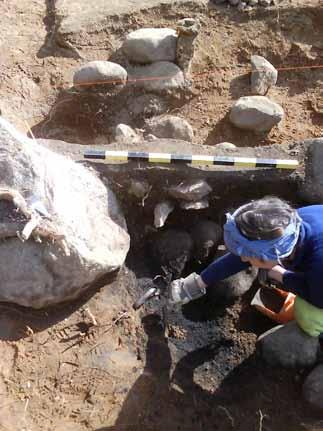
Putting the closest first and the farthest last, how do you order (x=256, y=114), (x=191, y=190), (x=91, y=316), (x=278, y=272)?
(x=278, y=272), (x=91, y=316), (x=191, y=190), (x=256, y=114)

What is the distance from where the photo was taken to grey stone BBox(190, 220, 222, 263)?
13.1 feet

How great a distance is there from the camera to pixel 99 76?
5.07 m

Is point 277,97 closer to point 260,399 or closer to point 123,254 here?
point 123,254

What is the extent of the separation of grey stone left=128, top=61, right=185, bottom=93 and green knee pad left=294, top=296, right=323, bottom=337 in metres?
2.54

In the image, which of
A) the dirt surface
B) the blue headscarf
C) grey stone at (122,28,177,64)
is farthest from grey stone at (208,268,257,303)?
grey stone at (122,28,177,64)

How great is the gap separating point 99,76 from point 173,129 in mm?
828

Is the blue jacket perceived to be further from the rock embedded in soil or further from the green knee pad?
the rock embedded in soil

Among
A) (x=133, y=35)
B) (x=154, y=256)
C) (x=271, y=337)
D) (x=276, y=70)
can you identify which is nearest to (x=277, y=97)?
(x=276, y=70)

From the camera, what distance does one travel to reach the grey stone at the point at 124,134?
4.70m

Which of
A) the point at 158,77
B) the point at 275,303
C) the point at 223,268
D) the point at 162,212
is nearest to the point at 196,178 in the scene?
the point at 162,212

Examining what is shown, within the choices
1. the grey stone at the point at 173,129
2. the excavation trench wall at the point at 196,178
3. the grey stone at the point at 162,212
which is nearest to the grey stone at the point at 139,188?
the excavation trench wall at the point at 196,178

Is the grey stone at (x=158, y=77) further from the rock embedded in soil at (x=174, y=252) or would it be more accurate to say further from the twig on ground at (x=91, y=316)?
the twig on ground at (x=91, y=316)

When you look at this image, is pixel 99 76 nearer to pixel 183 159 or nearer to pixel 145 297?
pixel 183 159

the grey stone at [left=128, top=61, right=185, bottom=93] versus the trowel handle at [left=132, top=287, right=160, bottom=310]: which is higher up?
the grey stone at [left=128, top=61, right=185, bottom=93]
